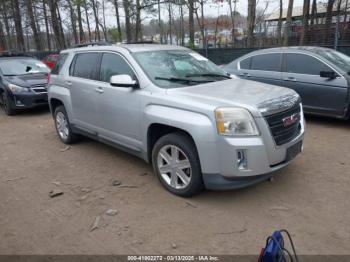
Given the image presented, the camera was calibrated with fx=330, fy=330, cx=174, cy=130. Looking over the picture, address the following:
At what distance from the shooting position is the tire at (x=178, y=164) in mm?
3680

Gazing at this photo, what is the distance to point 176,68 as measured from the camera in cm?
453

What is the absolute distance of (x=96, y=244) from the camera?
3.16 metres

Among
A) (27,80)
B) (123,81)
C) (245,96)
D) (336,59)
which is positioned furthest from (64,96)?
→ (336,59)

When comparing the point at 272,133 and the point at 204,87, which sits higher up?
the point at 204,87

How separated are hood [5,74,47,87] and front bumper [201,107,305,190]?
23.8ft

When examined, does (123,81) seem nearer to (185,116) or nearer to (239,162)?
(185,116)

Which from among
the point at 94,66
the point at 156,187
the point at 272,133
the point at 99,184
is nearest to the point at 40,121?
the point at 94,66

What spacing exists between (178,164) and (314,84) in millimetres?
4098

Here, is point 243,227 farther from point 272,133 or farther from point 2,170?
point 2,170

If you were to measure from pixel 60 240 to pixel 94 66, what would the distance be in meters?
2.85

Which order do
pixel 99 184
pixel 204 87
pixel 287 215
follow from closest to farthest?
pixel 287 215 → pixel 204 87 → pixel 99 184

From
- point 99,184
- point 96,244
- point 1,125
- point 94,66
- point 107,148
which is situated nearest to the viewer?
point 96,244

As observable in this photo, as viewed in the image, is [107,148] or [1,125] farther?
[1,125]

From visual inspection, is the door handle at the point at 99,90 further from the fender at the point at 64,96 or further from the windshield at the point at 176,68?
the fender at the point at 64,96
